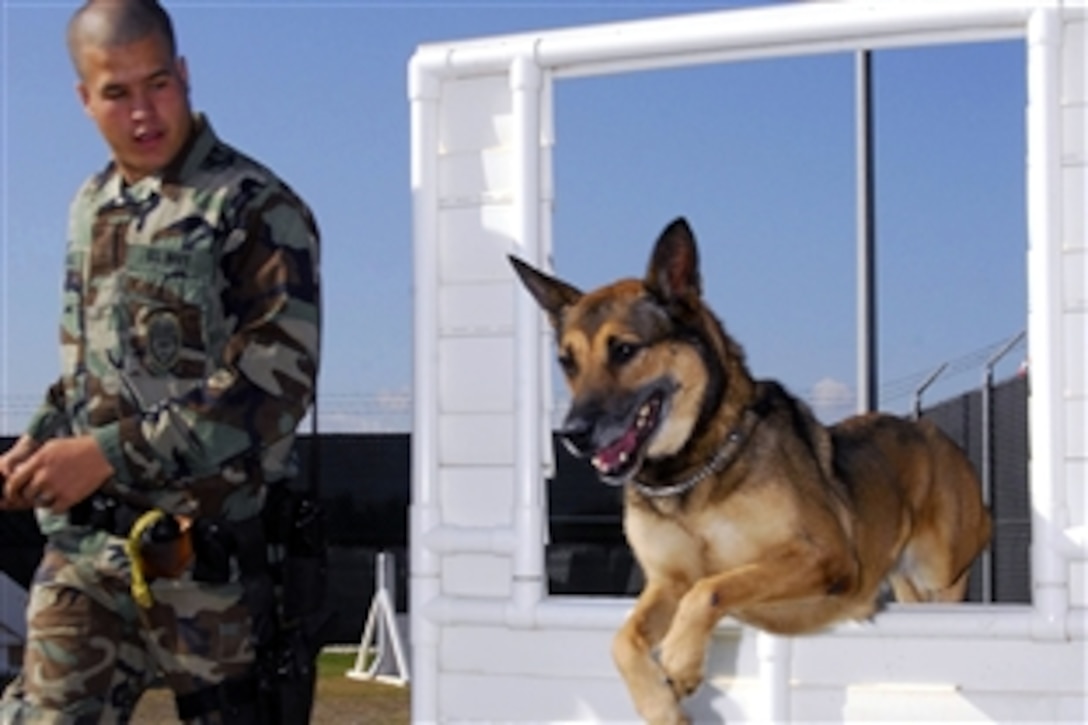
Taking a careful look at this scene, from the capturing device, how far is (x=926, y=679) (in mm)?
3061

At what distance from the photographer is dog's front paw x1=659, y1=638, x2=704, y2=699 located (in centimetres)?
311

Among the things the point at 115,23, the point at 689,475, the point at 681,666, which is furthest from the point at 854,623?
the point at 115,23

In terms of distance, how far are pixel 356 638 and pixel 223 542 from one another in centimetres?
779

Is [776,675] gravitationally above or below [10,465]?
below

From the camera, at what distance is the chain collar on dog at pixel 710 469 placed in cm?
334

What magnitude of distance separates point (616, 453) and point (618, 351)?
242 millimetres

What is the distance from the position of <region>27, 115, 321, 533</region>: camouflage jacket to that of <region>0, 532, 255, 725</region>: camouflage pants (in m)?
0.16

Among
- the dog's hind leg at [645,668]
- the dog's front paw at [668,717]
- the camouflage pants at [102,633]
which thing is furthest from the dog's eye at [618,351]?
the camouflage pants at [102,633]

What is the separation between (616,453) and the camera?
3227 millimetres

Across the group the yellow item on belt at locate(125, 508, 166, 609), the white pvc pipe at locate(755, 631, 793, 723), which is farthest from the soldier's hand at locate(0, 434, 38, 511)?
the white pvc pipe at locate(755, 631, 793, 723)

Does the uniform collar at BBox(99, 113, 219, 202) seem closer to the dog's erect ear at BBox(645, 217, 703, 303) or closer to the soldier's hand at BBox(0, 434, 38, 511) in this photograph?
the soldier's hand at BBox(0, 434, 38, 511)

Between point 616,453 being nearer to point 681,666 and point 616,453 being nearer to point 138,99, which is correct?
point 681,666

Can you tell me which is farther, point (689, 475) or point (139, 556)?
point (689, 475)

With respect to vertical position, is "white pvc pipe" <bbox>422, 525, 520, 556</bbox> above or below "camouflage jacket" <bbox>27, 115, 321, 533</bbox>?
below
